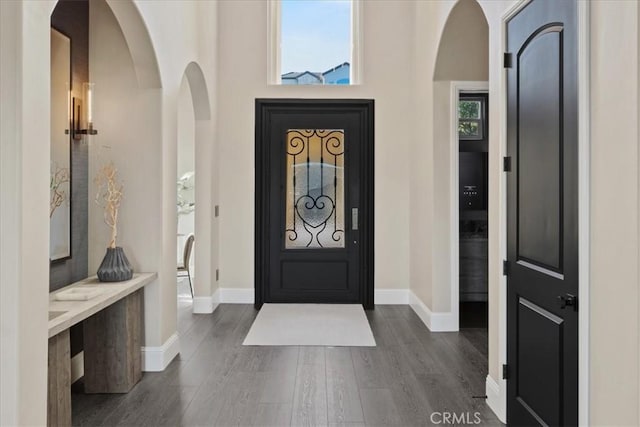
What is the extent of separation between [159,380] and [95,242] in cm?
108

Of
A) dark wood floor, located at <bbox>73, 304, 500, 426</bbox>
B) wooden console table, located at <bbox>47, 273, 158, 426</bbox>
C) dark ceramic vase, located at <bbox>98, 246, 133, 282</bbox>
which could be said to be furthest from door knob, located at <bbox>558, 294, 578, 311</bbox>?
dark ceramic vase, located at <bbox>98, 246, 133, 282</bbox>

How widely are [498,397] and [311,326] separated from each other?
2.25 metres

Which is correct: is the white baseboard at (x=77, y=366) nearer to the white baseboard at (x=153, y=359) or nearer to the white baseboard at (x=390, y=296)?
the white baseboard at (x=153, y=359)

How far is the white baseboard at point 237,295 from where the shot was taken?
233 inches

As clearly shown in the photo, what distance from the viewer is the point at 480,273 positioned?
5.74 meters

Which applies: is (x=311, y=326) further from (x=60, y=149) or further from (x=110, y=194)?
(x=60, y=149)

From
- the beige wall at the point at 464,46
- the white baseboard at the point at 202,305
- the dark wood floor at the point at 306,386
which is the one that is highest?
the beige wall at the point at 464,46

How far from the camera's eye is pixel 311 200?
19.5 feet

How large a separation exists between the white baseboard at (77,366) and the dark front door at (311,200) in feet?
8.47

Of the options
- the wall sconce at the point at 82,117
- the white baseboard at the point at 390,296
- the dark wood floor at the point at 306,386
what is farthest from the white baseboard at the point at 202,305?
the wall sconce at the point at 82,117

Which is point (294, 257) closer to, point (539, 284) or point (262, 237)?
point (262, 237)
